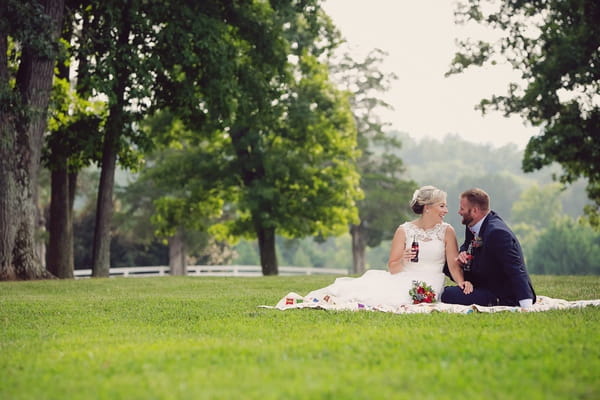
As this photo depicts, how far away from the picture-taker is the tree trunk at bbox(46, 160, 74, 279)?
23.7 m

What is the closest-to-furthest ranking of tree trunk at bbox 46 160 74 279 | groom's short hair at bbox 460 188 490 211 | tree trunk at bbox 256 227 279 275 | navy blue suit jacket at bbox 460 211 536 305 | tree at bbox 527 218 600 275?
navy blue suit jacket at bbox 460 211 536 305
groom's short hair at bbox 460 188 490 211
tree trunk at bbox 46 160 74 279
tree trunk at bbox 256 227 279 275
tree at bbox 527 218 600 275

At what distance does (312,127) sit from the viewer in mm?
31109

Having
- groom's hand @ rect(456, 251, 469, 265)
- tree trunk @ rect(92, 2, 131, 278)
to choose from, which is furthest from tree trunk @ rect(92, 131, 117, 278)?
groom's hand @ rect(456, 251, 469, 265)

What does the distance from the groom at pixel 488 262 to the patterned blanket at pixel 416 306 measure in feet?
1.23

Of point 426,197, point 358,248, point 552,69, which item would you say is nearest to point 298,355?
point 426,197

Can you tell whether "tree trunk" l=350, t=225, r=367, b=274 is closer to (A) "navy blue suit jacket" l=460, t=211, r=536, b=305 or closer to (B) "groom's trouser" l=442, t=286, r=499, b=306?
(B) "groom's trouser" l=442, t=286, r=499, b=306

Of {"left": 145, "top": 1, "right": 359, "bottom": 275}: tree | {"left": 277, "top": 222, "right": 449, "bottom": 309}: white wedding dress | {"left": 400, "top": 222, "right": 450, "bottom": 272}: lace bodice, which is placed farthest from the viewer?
{"left": 145, "top": 1, "right": 359, "bottom": 275}: tree

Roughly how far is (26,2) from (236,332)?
39.5ft

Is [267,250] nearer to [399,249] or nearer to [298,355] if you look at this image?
[399,249]

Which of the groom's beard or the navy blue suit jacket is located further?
the groom's beard

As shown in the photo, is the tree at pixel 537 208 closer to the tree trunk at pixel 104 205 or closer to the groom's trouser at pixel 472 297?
the tree trunk at pixel 104 205

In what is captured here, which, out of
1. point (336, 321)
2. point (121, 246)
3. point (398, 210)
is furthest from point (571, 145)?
point (121, 246)

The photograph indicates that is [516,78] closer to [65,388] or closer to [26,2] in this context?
[26,2]

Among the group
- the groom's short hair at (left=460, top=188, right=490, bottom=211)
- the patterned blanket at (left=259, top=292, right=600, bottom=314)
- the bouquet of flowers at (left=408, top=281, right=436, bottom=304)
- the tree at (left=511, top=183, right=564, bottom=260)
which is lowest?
the patterned blanket at (left=259, top=292, right=600, bottom=314)
